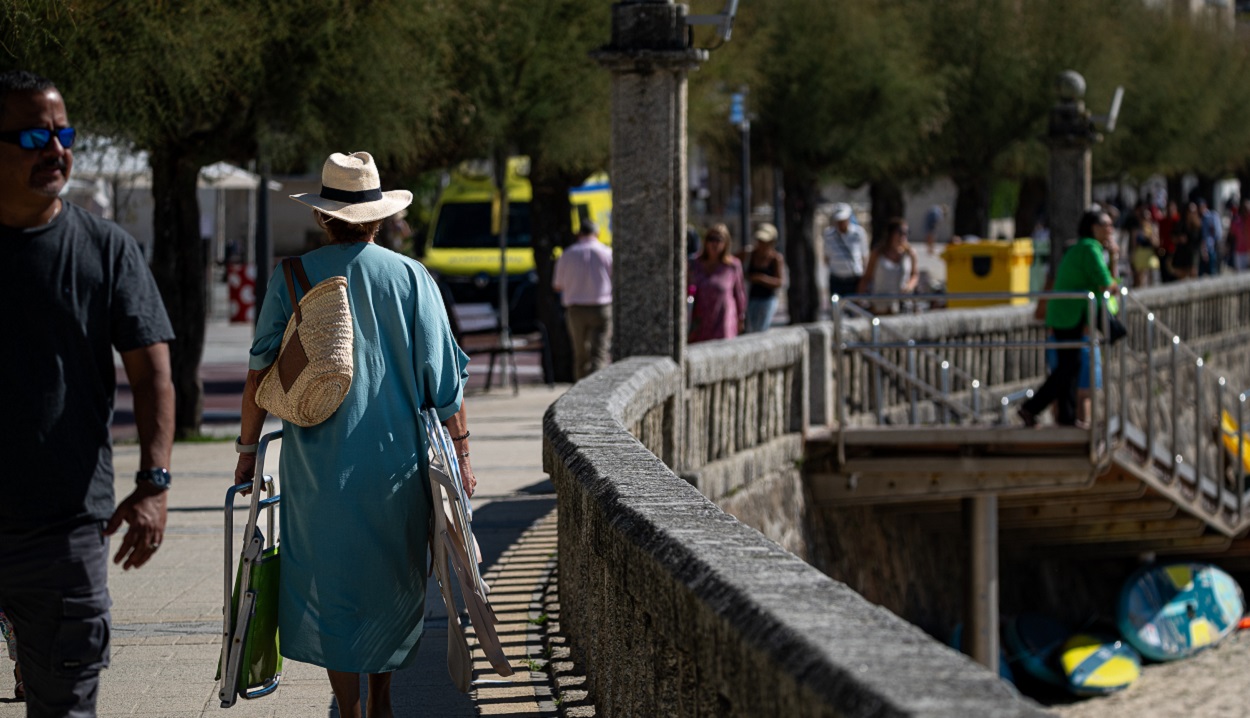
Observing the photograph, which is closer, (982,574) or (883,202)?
(982,574)

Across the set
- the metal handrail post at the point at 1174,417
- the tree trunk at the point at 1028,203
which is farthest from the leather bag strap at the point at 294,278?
the tree trunk at the point at 1028,203

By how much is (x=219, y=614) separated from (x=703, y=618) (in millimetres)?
4101

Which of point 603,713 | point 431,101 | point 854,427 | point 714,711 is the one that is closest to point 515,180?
point 431,101

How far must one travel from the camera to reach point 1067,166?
19.8 meters

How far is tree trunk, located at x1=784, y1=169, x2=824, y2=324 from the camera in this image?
96.6ft

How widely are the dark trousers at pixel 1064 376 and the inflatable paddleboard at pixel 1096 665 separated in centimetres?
370

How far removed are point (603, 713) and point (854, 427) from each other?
854cm

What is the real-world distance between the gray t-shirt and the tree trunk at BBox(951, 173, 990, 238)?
3119 cm

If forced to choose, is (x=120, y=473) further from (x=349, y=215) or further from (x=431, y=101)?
(x=349, y=215)

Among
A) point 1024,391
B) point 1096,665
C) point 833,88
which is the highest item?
point 833,88

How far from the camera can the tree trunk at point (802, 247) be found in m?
29.4

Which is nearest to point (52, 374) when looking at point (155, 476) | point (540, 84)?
point (155, 476)

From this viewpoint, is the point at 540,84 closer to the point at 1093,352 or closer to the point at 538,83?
the point at 538,83

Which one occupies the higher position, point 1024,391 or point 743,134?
point 743,134
